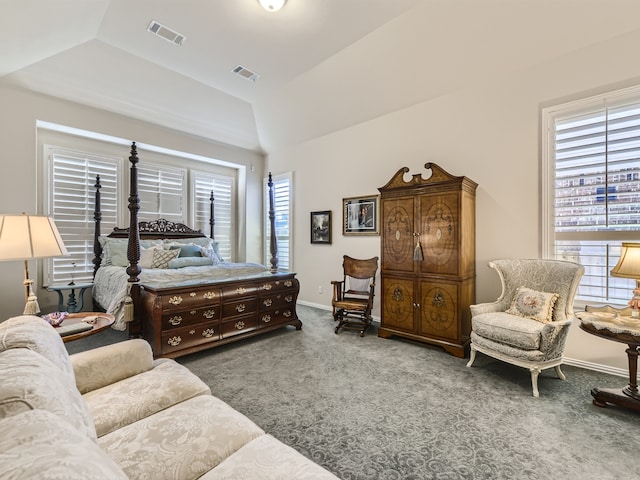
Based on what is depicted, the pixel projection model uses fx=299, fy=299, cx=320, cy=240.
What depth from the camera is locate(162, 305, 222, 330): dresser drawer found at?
2998 mm

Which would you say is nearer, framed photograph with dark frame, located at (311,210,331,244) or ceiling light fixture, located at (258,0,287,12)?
ceiling light fixture, located at (258,0,287,12)

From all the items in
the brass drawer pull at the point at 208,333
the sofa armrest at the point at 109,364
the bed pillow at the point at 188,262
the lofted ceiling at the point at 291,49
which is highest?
the lofted ceiling at the point at 291,49

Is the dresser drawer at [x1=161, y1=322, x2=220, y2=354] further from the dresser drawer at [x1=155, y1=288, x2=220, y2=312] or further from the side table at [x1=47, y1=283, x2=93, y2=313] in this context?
the side table at [x1=47, y1=283, x2=93, y2=313]

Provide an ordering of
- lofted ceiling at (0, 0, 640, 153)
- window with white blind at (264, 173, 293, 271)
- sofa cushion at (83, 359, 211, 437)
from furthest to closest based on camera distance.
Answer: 1. window with white blind at (264, 173, 293, 271)
2. lofted ceiling at (0, 0, 640, 153)
3. sofa cushion at (83, 359, 211, 437)

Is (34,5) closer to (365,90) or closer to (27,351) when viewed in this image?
(27,351)

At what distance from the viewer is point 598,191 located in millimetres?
2871

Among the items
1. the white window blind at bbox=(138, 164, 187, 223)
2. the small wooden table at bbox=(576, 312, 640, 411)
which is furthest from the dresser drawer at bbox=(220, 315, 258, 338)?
the small wooden table at bbox=(576, 312, 640, 411)

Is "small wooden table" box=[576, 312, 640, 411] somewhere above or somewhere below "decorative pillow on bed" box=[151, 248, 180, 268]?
below

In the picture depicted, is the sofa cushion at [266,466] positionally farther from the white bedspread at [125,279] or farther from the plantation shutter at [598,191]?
the plantation shutter at [598,191]

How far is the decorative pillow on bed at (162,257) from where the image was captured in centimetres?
431

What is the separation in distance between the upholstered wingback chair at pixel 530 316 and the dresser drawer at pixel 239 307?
96.0 inches

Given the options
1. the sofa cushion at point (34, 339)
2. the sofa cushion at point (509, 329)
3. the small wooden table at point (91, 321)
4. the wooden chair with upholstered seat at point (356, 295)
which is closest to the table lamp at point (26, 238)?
the small wooden table at point (91, 321)

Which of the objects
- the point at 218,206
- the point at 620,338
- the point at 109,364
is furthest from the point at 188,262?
the point at 620,338

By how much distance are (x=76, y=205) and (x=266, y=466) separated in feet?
16.2
